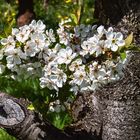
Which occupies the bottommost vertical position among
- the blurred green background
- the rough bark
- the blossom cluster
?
the rough bark

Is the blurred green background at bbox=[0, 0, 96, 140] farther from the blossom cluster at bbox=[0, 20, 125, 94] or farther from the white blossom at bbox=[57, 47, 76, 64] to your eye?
the white blossom at bbox=[57, 47, 76, 64]

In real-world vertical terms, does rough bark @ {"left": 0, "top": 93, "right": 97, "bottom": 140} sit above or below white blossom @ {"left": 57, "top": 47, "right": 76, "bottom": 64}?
below

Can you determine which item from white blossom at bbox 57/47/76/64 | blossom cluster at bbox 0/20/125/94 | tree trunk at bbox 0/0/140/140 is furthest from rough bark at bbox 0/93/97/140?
white blossom at bbox 57/47/76/64

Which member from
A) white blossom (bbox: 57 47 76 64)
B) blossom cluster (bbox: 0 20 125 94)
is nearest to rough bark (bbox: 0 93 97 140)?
blossom cluster (bbox: 0 20 125 94)

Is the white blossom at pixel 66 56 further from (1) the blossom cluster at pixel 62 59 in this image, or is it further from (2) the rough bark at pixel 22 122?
(2) the rough bark at pixel 22 122

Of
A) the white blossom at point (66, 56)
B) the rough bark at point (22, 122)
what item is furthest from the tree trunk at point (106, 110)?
the white blossom at point (66, 56)

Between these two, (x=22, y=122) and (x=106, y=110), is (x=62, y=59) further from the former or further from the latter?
(x=106, y=110)

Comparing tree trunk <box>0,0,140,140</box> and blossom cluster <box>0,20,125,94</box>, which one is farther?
tree trunk <box>0,0,140,140</box>

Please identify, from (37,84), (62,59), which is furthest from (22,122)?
(37,84)
